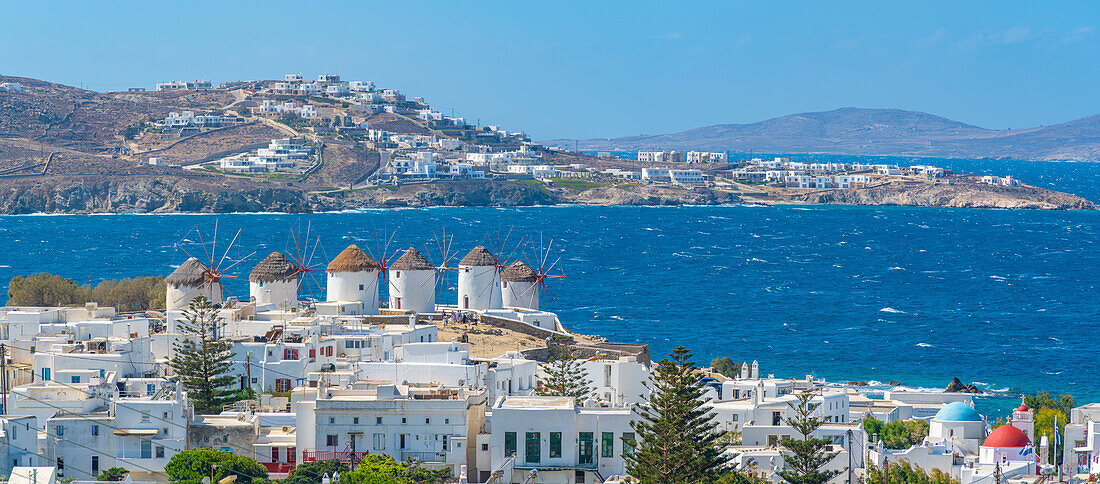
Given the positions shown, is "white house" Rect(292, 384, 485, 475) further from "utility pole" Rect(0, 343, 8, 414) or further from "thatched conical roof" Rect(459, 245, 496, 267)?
"thatched conical roof" Rect(459, 245, 496, 267)

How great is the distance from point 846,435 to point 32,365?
825 inches

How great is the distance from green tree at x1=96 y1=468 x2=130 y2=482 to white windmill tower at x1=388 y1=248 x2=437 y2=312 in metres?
24.7

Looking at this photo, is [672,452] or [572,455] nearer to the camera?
[672,452]

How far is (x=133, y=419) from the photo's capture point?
107ft

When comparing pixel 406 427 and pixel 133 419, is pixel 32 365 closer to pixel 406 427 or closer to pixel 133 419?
pixel 133 419

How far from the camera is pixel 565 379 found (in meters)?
41.2

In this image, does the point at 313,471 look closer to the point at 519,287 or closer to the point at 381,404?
the point at 381,404

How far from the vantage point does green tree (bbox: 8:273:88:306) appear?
60438 mm

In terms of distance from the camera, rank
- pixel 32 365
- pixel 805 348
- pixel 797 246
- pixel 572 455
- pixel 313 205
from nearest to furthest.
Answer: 1. pixel 572 455
2. pixel 32 365
3. pixel 805 348
4. pixel 797 246
5. pixel 313 205

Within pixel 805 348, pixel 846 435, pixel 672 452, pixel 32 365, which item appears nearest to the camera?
pixel 672 452

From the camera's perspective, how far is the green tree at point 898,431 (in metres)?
40.2

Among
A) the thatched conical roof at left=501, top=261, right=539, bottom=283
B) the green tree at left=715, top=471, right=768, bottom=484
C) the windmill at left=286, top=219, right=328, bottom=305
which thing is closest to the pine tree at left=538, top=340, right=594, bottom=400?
the green tree at left=715, top=471, right=768, bottom=484

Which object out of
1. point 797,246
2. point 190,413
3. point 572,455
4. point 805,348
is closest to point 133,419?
point 190,413

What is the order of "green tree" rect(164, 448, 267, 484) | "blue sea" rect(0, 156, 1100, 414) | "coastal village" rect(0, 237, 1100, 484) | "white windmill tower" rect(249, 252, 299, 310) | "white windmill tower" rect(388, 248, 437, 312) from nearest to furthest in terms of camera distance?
"green tree" rect(164, 448, 267, 484) < "coastal village" rect(0, 237, 1100, 484) < "white windmill tower" rect(249, 252, 299, 310) < "white windmill tower" rect(388, 248, 437, 312) < "blue sea" rect(0, 156, 1100, 414)
